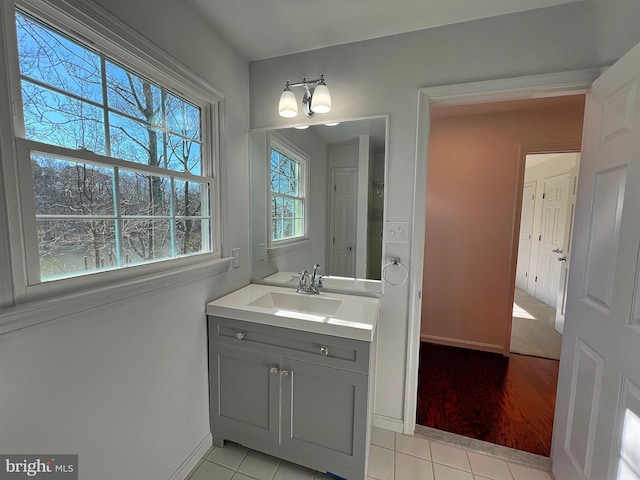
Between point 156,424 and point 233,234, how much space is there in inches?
41.9

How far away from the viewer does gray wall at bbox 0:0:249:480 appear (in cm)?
83

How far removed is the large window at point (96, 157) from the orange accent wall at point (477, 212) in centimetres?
234

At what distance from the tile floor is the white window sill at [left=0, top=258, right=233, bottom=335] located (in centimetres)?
107

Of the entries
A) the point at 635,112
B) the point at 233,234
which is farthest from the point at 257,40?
the point at 635,112

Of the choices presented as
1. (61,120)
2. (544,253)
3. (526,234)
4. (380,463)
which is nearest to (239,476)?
(380,463)

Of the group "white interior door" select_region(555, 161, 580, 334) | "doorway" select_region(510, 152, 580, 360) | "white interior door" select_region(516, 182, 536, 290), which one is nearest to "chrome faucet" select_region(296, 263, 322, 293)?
"doorway" select_region(510, 152, 580, 360)

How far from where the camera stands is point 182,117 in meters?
1.43

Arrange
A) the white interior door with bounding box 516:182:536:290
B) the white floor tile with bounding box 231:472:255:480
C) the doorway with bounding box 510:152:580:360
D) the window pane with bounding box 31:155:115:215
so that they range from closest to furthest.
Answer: the window pane with bounding box 31:155:115:215 < the white floor tile with bounding box 231:472:255:480 < the doorway with bounding box 510:152:580:360 < the white interior door with bounding box 516:182:536:290

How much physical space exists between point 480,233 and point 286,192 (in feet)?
6.83

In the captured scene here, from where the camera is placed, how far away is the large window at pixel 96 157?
0.86 m

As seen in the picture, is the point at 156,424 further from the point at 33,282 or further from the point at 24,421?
the point at 33,282

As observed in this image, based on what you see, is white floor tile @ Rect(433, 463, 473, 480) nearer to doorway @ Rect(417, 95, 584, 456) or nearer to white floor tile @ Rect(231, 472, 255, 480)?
doorway @ Rect(417, 95, 584, 456)

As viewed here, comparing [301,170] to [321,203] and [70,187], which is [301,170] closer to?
[321,203]

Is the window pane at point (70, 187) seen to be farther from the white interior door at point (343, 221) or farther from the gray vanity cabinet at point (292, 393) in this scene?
the white interior door at point (343, 221)
